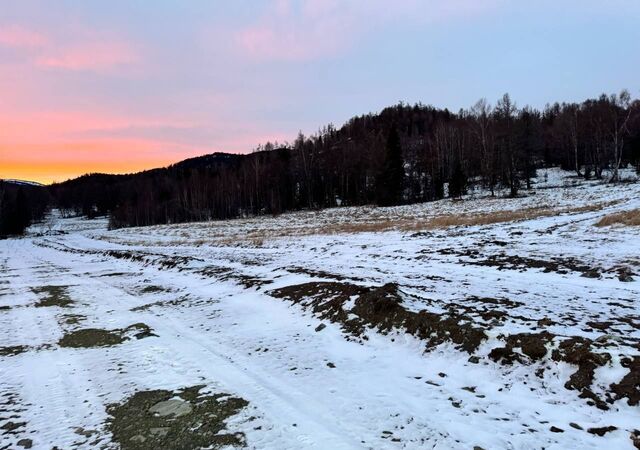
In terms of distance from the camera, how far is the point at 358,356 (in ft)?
21.1

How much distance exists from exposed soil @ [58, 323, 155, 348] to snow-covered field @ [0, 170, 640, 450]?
5 centimetres

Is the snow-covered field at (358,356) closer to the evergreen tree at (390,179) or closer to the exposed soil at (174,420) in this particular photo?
the exposed soil at (174,420)

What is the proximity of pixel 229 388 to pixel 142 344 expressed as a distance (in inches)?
111

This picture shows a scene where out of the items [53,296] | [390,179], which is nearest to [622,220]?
[53,296]

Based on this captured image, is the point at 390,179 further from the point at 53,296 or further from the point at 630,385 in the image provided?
the point at 630,385

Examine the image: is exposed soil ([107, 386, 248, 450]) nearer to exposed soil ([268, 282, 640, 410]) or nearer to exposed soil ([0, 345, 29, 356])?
exposed soil ([268, 282, 640, 410])

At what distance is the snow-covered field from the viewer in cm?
428

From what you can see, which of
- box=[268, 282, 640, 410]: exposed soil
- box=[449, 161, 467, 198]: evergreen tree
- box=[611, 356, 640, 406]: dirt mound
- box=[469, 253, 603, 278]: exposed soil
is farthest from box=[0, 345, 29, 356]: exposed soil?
box=[449, 161, 467, 198]: evergreen tree

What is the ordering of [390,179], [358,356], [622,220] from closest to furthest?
[358,356], [622,220], [390,179]

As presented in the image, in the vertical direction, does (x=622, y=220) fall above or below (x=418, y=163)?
below

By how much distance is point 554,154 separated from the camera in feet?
263

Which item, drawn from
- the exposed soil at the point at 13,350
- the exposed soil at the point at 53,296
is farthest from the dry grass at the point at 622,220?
the exposed soil at the point at 53,296

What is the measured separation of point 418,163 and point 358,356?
6968cm

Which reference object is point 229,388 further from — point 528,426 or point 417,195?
point 417,195
